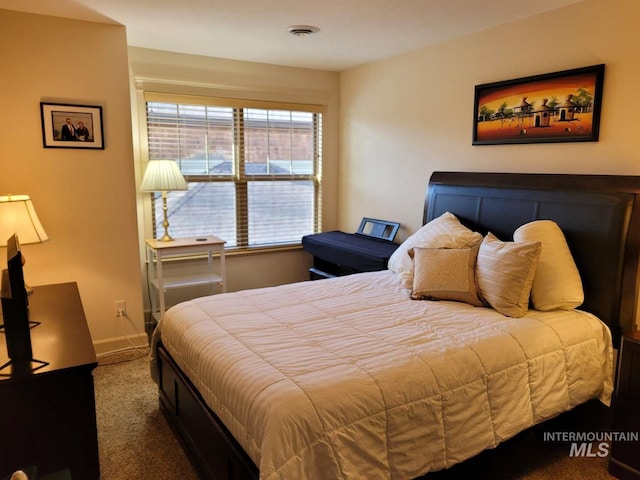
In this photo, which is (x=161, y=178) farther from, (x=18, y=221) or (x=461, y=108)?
(x=461, y=108)

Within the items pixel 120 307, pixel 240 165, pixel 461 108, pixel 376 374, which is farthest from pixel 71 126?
pixel 461 108

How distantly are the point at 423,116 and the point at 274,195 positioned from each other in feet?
5.58

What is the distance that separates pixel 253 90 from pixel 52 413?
332cm

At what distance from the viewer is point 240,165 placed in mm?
4359

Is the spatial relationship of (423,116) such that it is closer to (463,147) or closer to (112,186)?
(463,147)

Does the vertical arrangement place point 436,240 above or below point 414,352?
above

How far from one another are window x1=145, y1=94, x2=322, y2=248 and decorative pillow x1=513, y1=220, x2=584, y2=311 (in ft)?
8.80

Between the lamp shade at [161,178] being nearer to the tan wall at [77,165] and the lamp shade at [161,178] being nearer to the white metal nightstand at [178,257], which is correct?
the tan wall at [77,165]

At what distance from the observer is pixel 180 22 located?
3.08m

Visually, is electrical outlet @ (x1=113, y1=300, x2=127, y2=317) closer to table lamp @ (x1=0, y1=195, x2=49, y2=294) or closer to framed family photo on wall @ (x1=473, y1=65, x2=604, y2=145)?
table lamp @ (x1=0, y1=195, x2=49, y2=294)

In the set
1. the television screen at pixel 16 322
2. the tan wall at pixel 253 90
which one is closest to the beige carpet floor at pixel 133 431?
the television screen at pixel 16 322

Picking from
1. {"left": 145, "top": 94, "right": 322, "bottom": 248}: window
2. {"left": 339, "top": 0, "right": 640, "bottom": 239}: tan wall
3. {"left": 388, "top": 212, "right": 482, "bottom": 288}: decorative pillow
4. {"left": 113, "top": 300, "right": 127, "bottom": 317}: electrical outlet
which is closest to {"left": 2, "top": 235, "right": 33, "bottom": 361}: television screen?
{"left": 113, "top": 300, "right": 127, "bottom": 317}: electrical outlet

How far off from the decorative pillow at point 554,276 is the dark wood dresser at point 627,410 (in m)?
0.37

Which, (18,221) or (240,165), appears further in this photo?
(240,165)
